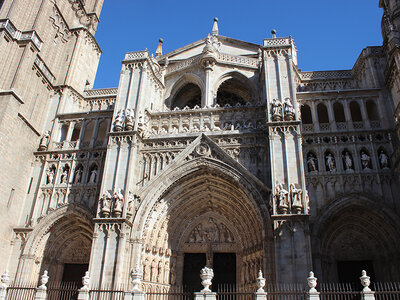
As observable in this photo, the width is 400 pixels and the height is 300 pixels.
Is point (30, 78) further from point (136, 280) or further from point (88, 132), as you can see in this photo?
point (136, 280)

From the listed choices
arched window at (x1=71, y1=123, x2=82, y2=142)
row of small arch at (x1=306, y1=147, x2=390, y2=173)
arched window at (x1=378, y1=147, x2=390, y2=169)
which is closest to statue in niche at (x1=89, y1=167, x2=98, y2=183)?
arched window at (x1=71, y1=123, x2=82, y2=142)

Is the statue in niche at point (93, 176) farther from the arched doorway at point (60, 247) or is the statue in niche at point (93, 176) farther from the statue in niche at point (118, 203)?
the statue in niche at point (118, 203)

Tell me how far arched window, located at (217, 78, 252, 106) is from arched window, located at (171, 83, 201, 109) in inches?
57.6

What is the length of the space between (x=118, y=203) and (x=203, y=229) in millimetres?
4635

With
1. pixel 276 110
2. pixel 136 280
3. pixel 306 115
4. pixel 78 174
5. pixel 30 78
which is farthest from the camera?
pixel 30 78

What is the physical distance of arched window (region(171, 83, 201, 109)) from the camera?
24094mm

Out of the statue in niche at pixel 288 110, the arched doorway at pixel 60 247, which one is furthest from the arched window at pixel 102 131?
the statue in niche at pixel 288 110

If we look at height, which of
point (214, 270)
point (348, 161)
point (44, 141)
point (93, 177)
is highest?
point (44, 141)

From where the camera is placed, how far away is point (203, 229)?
18078 millimetres

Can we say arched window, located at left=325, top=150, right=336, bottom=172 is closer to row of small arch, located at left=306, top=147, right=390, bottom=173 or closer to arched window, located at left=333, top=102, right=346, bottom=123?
row of small arch, located at left=306, top=147, right=390, bottom=173

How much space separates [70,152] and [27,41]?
653cm

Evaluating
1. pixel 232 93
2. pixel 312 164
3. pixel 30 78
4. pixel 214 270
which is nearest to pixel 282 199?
pixel 312 164

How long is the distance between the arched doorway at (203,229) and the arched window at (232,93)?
7880mm

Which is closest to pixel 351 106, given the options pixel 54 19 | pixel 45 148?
pixel 45 148
